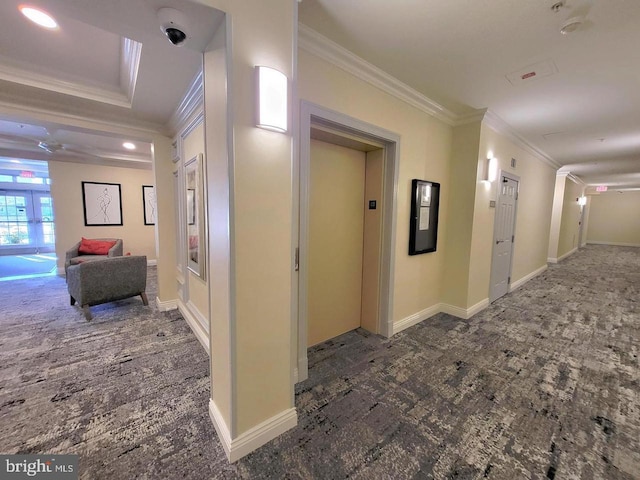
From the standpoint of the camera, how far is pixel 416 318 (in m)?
3.32

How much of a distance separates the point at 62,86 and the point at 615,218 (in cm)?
1839

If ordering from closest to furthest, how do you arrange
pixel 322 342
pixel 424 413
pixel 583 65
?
1. pixel 424 413
2. pixel 583 65
3. pixel 322 342

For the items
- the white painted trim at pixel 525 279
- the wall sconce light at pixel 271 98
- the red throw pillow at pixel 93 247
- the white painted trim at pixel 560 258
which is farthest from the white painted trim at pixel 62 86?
the white painted trim at pixel 560 258

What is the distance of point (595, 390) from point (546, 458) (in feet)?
3.65

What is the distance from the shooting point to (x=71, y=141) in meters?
4.45

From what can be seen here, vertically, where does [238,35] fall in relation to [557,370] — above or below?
above

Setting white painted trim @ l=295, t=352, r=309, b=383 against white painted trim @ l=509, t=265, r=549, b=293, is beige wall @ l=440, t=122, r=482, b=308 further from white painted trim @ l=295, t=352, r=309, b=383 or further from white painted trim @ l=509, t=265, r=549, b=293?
white painted trim @ l=295, t=352, r=309, b=383

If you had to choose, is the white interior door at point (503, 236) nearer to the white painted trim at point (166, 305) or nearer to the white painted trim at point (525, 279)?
the white painted trim at point (525, 279)

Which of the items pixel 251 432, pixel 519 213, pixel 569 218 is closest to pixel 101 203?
pixel 251 432

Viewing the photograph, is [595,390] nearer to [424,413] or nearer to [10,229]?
[424,413]

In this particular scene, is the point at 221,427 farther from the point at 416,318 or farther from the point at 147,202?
the point at 147,202

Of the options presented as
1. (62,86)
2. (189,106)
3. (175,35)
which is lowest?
(175,35)

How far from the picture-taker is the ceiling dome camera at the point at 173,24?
1.23 meters

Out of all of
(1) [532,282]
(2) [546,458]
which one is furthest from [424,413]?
(1) [532,282]
